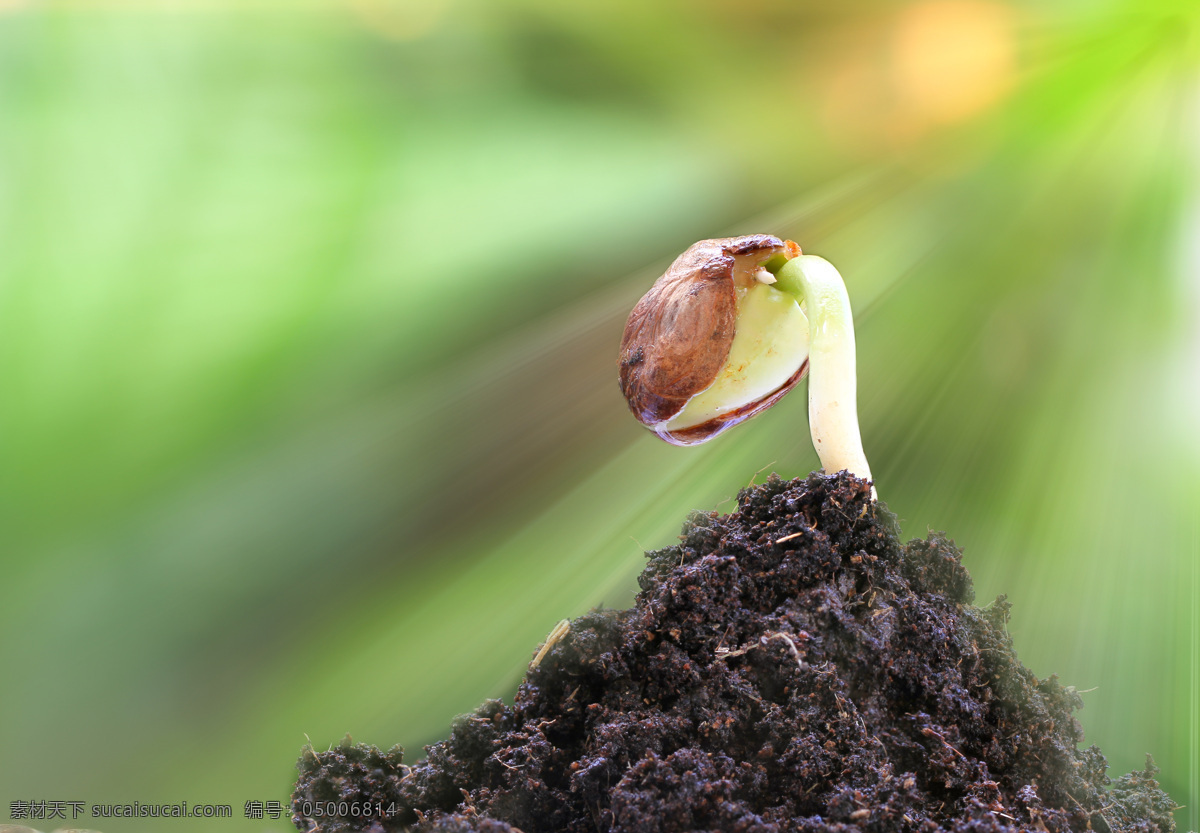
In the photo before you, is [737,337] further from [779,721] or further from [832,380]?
[779,721]

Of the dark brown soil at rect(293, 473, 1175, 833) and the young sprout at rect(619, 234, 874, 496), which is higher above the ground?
the young sprout at rect(619, 234, 874, 496)

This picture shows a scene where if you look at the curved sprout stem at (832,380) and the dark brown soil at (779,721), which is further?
the curved sprout stem at (832,380)

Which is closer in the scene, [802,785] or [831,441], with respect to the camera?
[802,785]

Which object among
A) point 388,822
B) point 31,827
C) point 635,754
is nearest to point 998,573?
point 635,754

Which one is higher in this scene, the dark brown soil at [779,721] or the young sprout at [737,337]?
the young sprout at [737,337]

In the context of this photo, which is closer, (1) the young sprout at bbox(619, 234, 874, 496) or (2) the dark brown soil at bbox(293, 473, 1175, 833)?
(2) the dark brown soil at bbox(293, 473, 1175, 833)

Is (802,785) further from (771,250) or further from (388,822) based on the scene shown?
(771,250)
